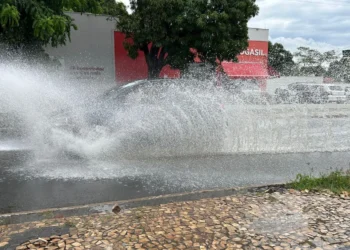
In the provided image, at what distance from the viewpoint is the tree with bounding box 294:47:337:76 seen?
29.5 metres

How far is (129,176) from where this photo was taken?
236 inches

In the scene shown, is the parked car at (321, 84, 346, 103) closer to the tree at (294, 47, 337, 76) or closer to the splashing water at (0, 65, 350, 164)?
the tree at (294, 47, 337, 76)

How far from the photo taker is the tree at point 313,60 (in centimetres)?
2950

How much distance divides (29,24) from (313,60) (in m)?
26.5

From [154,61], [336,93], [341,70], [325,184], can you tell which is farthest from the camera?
[341,70]

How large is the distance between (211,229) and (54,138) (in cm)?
461

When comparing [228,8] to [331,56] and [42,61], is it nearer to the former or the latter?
[42,61]

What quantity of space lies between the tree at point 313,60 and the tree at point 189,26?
1332cm

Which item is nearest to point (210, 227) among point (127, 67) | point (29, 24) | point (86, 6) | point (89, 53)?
point (29, 24)

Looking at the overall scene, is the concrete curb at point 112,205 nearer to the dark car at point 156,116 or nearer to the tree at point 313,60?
the dark car at point 156,116

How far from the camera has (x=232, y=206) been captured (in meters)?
4.43

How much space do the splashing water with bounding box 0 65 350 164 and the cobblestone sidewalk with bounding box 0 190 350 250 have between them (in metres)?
3.06

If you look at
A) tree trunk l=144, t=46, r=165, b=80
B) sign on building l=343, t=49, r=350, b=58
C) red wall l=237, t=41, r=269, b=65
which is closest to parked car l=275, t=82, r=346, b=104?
sign on building l=343, t=49, r=350, b=58

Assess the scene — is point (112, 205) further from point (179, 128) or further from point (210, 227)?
point (179, 128)
